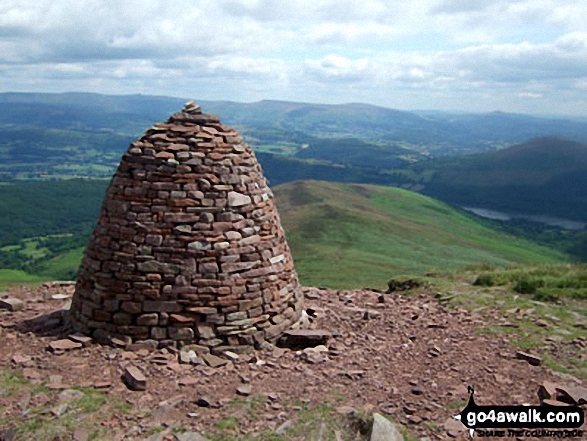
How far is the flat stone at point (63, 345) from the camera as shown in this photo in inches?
370

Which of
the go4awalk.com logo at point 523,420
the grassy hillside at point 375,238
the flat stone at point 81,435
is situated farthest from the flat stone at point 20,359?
the grassy hillside at point 375,238

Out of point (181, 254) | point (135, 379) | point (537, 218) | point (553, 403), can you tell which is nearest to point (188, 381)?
point (135, 379)

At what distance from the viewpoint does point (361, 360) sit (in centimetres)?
972

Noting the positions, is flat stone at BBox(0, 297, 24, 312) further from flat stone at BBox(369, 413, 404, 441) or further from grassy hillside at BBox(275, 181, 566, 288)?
grassy hillside at BBox(275, 181, 566, 288)

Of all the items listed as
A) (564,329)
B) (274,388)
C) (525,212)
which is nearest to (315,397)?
(274,388)

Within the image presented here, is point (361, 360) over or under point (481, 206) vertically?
over

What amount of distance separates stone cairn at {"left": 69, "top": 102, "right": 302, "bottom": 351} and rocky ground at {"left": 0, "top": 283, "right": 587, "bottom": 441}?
0.55 meters

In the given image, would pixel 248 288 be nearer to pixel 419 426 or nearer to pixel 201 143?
pixel 201 143

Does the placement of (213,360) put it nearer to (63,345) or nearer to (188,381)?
(188,381)

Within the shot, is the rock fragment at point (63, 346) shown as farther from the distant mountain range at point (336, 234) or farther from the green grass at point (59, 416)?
the distant mountain range at point (336, 234)

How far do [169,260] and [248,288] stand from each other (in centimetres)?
169

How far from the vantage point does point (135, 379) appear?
8031mm

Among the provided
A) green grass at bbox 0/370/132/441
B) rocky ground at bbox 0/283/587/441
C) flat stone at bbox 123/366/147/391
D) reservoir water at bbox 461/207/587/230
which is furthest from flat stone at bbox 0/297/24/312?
reservoir water at bbox 461/207/587/230

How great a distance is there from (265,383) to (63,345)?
4.20 m
